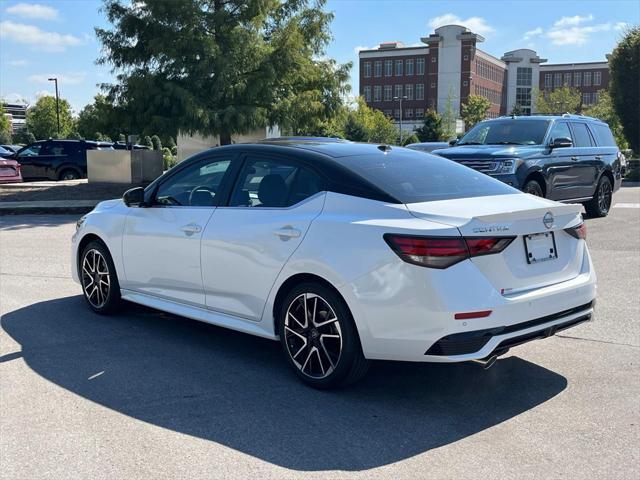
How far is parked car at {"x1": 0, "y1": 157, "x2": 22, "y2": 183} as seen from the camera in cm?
2335

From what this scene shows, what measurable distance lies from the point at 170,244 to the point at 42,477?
8.06 feet

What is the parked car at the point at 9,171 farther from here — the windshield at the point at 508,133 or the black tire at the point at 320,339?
the black tire at the point at 320,339

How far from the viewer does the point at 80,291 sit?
770 centimetres

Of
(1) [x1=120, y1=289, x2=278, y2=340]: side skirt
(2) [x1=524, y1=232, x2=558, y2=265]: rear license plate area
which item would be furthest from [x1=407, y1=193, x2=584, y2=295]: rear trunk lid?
(1) [x1=120, y1=289, x2=278, y2=340]: side skirt

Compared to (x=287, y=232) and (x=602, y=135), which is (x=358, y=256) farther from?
(x=602, y=135)

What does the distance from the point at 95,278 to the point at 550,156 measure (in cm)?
848

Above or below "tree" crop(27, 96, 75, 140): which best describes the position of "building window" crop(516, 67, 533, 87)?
above

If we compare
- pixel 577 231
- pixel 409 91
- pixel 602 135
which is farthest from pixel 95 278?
pixel 409 91

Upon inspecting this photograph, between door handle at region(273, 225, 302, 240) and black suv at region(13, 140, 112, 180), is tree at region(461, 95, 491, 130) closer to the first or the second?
black suv at region(13, 140, 112, 180)

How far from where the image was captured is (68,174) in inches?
1066

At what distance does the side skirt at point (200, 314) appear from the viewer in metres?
4.99

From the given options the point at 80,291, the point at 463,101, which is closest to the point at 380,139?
the point at 463,101

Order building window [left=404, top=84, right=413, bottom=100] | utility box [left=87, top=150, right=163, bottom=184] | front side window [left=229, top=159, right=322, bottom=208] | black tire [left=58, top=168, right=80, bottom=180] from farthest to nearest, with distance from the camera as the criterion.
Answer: building window [left=404, top=84, right=413, bottom=100], black tire [left=58, top=168, right=80, bottom=180], utility box [left=87, top=150, right=163, bottom=184], front side window [left=229, top=159, right=322, bottom=208]

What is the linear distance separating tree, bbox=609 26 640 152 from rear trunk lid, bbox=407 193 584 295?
107ft
